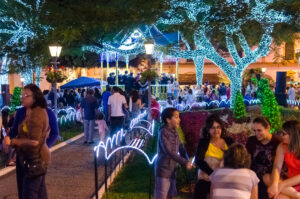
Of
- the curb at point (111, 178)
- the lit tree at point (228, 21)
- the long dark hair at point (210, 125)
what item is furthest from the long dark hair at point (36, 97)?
the lit tree at point (228, 21)

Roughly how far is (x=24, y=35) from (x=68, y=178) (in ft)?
40.5

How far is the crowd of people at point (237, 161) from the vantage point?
4.07 m

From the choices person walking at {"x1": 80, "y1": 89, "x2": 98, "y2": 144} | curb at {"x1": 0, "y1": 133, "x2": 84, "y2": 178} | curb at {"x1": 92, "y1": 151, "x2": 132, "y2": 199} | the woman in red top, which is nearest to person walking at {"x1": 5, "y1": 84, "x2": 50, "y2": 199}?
curb at {"x1": 92, "y1": 151, "x2": 132, "y2": 199}

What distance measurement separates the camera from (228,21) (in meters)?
14.3

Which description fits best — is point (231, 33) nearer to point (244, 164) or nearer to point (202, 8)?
point (202, 8)

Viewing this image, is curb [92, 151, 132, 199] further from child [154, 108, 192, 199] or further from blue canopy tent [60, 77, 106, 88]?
blue canopy tent [60, 77, 106, 88]

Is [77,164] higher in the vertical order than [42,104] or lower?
lower

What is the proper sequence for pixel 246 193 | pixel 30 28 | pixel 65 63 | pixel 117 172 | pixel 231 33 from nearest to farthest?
1. pixel 246 193
2. pixel 117 172
3. pixel 231 33
4. pixel 30 28
5. pixel 65 63

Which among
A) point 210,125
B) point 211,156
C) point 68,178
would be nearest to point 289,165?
point 211,156

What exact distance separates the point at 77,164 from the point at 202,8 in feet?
25.8

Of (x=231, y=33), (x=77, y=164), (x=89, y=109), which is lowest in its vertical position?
(x=77, y=164)

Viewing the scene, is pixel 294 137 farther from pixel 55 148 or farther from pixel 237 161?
pixel 55 148

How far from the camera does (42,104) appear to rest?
5.20m

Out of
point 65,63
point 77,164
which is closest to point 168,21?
point 77,164
